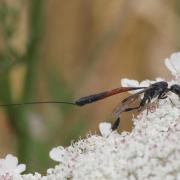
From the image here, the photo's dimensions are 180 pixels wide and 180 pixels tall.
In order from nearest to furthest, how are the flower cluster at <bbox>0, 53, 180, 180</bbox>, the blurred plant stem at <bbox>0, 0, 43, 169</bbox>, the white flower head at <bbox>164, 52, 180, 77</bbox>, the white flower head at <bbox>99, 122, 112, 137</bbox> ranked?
the flower cluster at <bbox>0, 53, 180, 180</bbox> → the white flower head at <bbox>99, 122, 112, 137</bbox> → the white flower head at <bbox>164, 52, 180, 77</bbox> → the blurred plant stem at <bbox>0, 0, 43, 169</bbox>

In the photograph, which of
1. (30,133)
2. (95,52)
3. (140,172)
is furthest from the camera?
(95,52)

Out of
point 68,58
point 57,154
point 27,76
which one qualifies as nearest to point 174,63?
point 57,154

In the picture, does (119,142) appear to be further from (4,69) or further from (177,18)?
(177,18)

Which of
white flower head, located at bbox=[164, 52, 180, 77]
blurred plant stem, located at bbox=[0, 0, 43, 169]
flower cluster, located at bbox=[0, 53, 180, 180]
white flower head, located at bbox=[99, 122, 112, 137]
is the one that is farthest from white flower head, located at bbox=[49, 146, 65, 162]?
blurred plant stem, located at bbox=[0, 0, 43, 169]

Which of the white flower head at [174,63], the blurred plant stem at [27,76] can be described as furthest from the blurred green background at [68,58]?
the white flower head at [174,63]

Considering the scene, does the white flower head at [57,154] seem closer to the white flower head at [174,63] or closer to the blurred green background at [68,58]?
the white flower head at [174,63]

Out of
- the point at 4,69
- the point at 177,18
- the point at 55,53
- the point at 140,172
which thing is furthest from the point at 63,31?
the point at 140,172

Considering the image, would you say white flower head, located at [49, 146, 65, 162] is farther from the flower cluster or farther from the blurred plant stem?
the blurred plant stem
